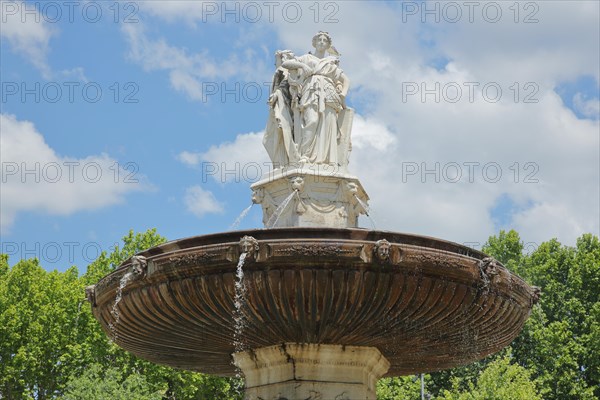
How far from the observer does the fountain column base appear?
427 inches

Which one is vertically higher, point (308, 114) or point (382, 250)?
point (308, 114)

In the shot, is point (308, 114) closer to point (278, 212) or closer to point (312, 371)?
point (278, 212)

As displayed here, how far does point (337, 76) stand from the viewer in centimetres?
1411

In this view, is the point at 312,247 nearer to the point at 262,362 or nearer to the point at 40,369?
the point at 262,362

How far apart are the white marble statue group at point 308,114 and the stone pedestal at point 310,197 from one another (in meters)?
0.26

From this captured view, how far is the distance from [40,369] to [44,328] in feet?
4.48

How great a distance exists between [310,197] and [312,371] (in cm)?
300

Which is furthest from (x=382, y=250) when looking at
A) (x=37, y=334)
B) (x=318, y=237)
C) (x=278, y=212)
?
(x=37, y=334)

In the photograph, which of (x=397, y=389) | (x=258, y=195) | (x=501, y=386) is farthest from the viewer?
(x=397, y=389)

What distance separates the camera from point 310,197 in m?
13.2

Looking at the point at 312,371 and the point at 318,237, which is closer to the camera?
the point at 318,237

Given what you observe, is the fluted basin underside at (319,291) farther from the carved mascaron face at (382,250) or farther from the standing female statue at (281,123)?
the standing female statue at (281,123)

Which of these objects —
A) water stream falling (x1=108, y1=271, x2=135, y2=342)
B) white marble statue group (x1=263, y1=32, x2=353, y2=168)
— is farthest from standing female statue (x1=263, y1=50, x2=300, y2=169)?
water stream falling (x1=108, y1=271, x2=135, y2=342)

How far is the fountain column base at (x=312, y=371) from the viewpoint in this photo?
1085cm
